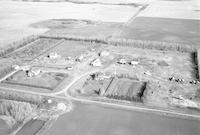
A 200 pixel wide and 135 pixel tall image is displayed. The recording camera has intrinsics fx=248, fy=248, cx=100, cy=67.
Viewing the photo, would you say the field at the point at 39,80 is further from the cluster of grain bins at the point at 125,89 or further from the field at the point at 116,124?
the cluster of grain bins at the point at 125,89

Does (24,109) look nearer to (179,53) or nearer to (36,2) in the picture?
(179,53)

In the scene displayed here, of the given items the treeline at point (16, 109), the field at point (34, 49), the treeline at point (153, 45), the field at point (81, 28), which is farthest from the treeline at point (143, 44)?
the treeline at point (16, 109)

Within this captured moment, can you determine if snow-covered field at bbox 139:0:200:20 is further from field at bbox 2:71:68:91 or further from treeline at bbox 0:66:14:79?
treeline at bbox 0:66:14:79

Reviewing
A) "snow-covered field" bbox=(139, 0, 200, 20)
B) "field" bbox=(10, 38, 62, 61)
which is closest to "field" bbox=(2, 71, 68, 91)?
"field" bbox=(10, 38, 62, 61)

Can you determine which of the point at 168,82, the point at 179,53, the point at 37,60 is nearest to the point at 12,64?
the point at 37,60

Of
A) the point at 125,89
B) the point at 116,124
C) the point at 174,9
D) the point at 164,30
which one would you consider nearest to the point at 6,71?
the point at 125,89

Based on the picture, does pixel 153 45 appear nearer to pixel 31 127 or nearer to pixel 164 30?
pixel 164 30
